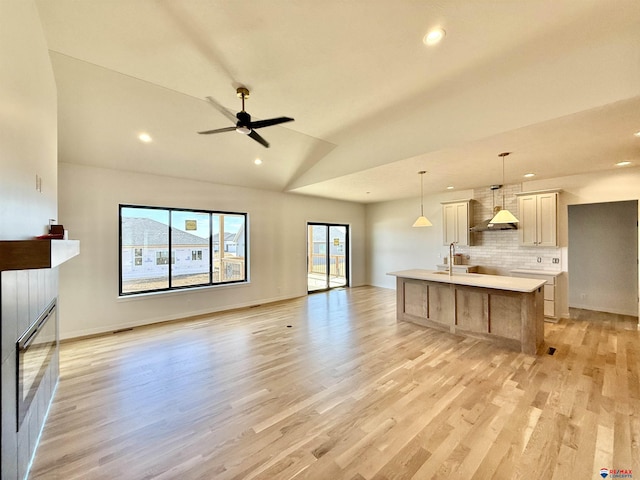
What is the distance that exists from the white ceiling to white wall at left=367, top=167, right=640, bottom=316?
41 cm

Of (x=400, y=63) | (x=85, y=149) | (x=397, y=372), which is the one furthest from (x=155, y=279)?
(x=400, y=63)

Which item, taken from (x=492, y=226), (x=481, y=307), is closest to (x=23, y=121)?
(x=481, y=307)

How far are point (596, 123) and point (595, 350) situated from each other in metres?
2.92

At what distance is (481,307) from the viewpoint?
13.2ft

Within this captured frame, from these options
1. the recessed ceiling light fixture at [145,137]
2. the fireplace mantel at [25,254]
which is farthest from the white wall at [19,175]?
the recessed ceiling light fixture at [145,137]

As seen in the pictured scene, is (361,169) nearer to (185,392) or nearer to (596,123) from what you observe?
(596,123)

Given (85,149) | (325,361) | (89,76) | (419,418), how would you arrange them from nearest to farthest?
1. (419,418)
2. (89,76)
3. (325,361)
4. (85,149)

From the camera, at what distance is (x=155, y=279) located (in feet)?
17.1

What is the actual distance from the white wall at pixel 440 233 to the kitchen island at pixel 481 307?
6.65ft

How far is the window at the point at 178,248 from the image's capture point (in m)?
4.95

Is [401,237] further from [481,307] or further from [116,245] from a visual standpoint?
[116,245]

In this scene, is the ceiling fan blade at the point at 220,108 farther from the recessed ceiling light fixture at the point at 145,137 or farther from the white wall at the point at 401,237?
the white wall at the point at 401,237

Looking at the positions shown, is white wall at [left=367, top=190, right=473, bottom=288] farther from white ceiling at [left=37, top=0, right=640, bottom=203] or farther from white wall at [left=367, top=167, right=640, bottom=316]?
white ceiling at [left=37, top=0, right=640, bottom=203]

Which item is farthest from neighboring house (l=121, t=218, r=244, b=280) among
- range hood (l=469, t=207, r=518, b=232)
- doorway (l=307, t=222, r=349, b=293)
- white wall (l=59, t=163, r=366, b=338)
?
range hood (l=469, t=207, r=518, b=232)
